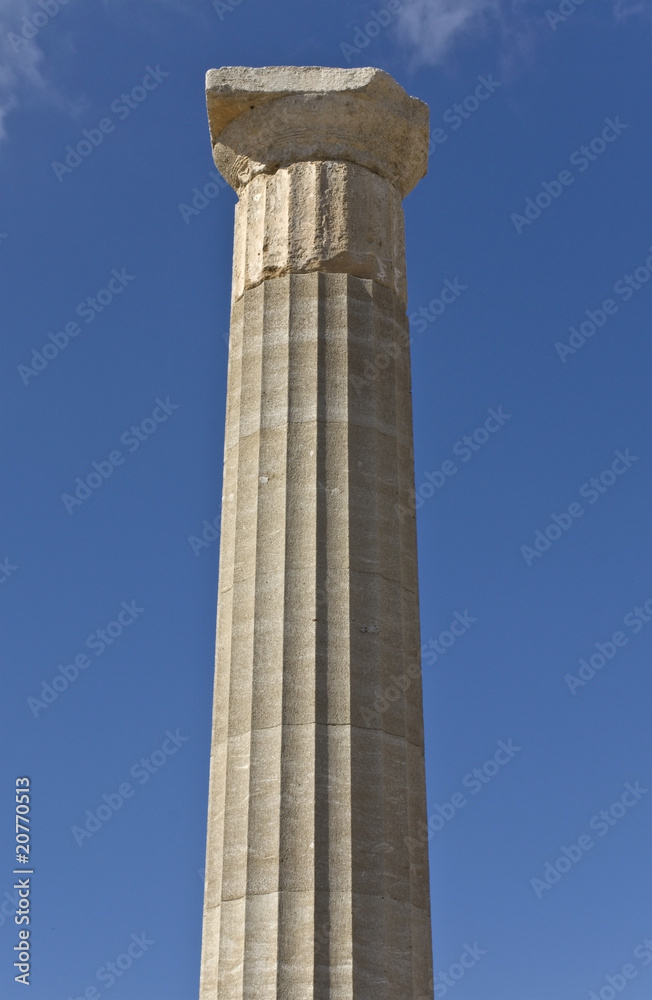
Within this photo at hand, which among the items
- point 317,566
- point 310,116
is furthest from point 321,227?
point 317,566

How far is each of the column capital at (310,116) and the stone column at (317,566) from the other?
24 mm

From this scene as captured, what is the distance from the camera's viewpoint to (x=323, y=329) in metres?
14.3

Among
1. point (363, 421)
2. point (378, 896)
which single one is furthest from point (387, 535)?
point (378, 896)

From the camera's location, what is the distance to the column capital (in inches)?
599

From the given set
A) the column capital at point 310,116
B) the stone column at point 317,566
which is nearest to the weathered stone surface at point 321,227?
the stone column at point 317,566

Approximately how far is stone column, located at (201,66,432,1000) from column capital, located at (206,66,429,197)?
0.08 ft

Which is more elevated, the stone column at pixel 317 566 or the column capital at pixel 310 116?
the column capital at pixel 310 116

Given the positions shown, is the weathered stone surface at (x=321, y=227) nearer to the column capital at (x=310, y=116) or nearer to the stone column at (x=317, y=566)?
the stone column at (x=317, y=566)

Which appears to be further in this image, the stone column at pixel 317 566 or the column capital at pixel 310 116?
the column capital at pixel 310 116

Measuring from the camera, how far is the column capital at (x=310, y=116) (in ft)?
49.9

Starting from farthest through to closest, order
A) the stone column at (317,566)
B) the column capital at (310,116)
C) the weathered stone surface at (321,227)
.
Result: the column capital at (310,116)
the weathered stone surface at (321,227)
the stone column at (317,566)

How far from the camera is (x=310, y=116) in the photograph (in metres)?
15.2

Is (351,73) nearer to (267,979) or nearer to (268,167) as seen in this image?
(268,167)

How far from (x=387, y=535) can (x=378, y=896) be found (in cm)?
376
